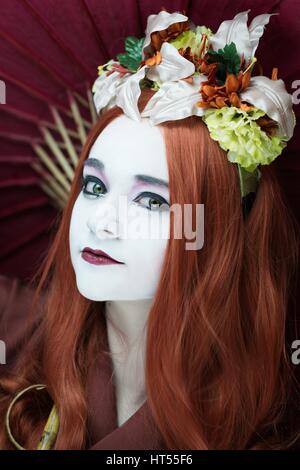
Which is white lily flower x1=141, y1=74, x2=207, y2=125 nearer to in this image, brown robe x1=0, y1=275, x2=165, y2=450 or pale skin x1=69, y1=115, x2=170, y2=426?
pale skin x1=69, y1=115, x2=170, y2=426

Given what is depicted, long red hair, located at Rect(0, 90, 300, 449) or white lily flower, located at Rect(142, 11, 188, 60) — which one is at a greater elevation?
white lily flower, located at Rect(142, 11, 188, 60)

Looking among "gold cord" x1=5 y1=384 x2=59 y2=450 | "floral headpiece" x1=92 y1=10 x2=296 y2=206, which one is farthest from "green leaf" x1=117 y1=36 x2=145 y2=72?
"gold cord" x1=5 y1=384 x2=59 y2=450

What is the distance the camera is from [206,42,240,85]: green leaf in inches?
50.1

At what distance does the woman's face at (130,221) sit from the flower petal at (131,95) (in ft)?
0.08

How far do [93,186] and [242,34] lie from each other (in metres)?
0.41

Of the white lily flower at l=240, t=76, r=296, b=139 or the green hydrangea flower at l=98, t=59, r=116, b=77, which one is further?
the green hydrangea flower at l=98, t=59, r=116, b=77

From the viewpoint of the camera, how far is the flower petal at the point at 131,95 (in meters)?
1.28

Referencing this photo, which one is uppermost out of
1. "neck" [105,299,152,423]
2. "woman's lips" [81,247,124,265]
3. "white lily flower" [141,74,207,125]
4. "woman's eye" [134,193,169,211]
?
"white lily flower" [141,74,207,125]

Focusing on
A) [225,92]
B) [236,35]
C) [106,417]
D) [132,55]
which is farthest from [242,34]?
[106,417]

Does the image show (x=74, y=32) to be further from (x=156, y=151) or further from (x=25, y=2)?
(x=156, y=151)

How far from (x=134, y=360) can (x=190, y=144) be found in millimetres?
454

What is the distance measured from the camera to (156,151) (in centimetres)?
125

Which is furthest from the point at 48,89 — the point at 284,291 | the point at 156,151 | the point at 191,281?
the point at 284,291

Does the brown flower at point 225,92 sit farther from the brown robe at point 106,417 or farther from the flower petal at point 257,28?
the brown robe at point 106,417
